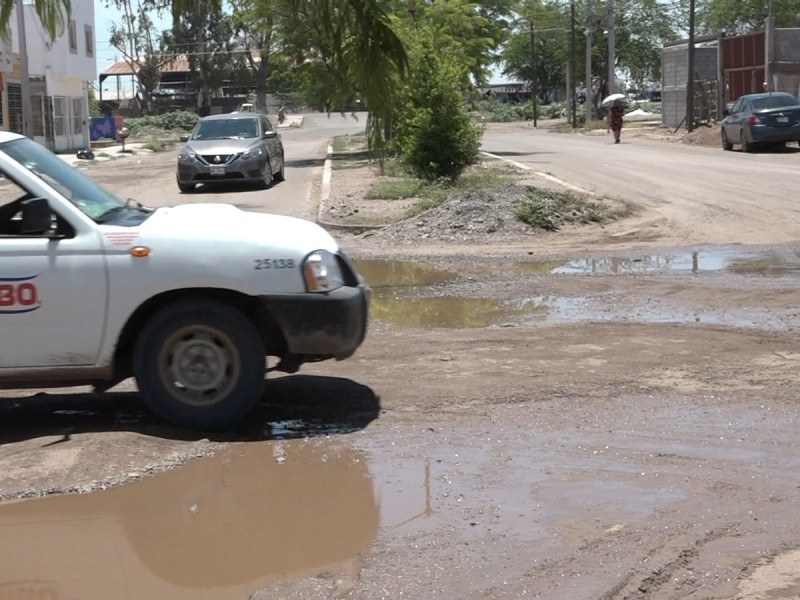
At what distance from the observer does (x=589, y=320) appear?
9688 mm

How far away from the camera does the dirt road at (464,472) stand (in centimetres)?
467

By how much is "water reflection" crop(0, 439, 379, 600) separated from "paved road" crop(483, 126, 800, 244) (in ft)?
31.9

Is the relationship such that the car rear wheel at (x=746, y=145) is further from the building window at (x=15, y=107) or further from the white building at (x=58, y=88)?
the building window at (x=15, y=107)

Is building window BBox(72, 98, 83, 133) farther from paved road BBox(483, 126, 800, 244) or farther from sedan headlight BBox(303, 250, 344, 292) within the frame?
sedan headlight BBox(303, 250, 344, 292)

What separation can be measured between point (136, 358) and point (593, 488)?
2653mm

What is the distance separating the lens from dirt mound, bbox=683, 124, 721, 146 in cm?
3759

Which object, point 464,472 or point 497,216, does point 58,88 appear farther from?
point 464,472

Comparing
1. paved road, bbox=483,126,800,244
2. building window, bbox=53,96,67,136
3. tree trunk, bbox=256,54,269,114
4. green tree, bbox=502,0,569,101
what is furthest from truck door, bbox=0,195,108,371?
tree trunk, bbox=256,54,269,114

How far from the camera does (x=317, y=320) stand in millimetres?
6527

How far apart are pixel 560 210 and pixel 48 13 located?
12532 millimetres

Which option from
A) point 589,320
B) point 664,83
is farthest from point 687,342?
point 664,83

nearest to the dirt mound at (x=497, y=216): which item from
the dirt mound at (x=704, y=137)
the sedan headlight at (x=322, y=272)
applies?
the sedan headlight at (x=322, y=272)

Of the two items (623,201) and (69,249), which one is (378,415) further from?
(623,201)

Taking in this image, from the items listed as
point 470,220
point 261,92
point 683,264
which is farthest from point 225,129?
point 261,92
